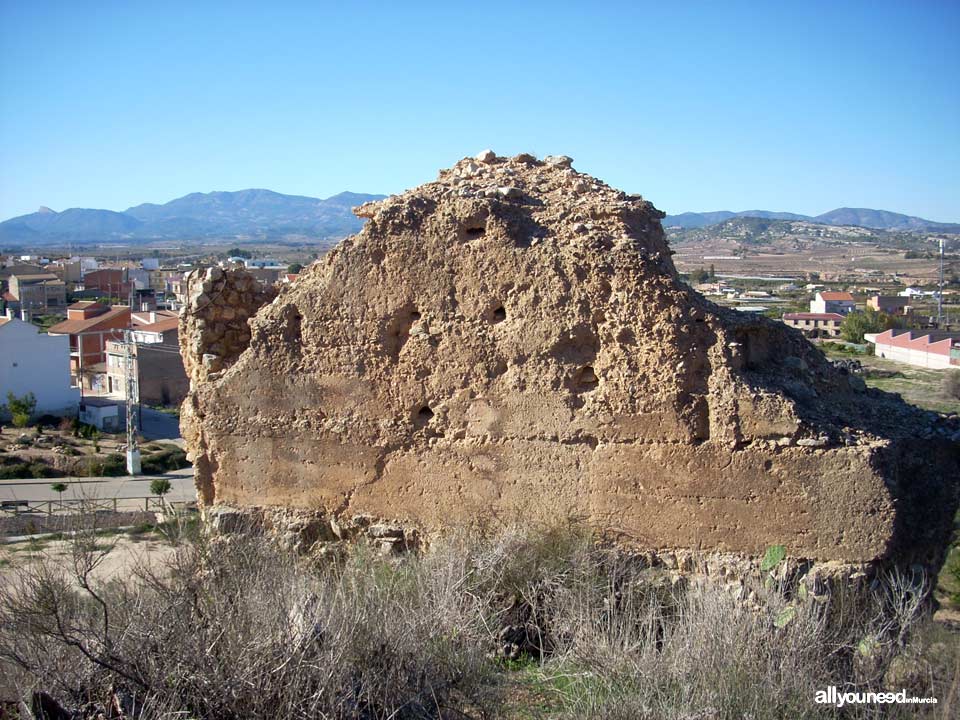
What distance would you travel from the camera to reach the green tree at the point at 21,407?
3083 centimetres

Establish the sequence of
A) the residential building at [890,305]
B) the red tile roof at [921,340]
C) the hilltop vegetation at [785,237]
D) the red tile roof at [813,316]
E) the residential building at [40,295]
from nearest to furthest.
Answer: the red tile roof at [921,340], the red tile roof at [813,316], the residential building at [890,305], the residential building at [40,295], the hilltop vegetation at [785,237]

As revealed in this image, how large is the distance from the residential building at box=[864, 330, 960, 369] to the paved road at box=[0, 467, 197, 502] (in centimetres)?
2533

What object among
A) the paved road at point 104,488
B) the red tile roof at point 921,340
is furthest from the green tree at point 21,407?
the red tile roof at point 921,340

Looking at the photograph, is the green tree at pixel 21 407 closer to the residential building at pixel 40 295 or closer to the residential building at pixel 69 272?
the residential building at pixel 40 295

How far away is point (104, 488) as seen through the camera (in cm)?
2127

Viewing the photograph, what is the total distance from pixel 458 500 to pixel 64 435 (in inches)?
1083

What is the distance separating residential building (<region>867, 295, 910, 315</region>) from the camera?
47.0 metres

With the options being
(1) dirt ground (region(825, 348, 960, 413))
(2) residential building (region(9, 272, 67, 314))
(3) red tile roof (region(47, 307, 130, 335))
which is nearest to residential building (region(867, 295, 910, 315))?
(1) dirt ground (region(825, 348, 960, 413))

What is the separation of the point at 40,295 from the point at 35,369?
110ft

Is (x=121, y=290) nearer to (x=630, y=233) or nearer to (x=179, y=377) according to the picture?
(x=179, y=377)

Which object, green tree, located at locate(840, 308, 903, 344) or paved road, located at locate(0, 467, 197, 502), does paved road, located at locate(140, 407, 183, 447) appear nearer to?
paved road, located at locate(0, 467, 197, 502)

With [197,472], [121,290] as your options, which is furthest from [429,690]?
[121,290]

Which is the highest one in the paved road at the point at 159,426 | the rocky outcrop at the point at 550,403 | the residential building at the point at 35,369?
the rocky outcrop at the point at 550,403

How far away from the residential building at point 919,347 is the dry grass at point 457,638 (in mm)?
28877
